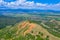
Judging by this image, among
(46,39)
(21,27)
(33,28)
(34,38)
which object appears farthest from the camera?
(21,27)

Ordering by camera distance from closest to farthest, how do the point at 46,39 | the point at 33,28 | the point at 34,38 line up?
the point at 46,39, the point at 34,38, the point at 33,28

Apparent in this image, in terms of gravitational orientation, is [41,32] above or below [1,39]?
above

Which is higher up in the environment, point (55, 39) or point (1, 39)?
point (55, 39)

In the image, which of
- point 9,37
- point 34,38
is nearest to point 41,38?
point 34,38

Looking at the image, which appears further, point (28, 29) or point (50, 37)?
point (28, 29)

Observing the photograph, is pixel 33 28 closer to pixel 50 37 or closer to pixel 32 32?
pixel 32 32

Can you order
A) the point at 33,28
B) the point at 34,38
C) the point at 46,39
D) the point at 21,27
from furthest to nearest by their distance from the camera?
the point at 21,27 → the point at 33,28 → the point at 34,38 → the point at 46,39

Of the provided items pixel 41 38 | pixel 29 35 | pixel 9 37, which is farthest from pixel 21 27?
pixel 41 38

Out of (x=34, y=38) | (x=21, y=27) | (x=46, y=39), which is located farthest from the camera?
(x=21, y=27)

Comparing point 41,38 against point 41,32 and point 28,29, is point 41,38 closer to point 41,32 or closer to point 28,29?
point 41,32
